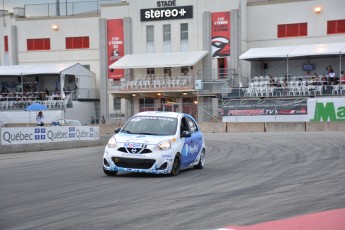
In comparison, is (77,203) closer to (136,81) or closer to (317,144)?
(317,144)

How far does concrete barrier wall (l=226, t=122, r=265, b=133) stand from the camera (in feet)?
145

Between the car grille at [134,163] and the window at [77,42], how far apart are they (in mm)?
51204

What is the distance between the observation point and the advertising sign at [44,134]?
27.7 metres

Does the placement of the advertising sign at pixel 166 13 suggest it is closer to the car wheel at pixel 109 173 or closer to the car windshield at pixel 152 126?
the car windshield at pixel 152 126

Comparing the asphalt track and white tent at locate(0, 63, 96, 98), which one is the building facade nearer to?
white tent at locate(0, 63, 96, 98)

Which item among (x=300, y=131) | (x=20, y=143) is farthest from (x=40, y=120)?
(x=300, y=131)

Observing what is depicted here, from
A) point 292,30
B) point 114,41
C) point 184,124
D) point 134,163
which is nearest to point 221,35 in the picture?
point 292,30

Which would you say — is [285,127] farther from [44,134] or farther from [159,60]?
[44,134]

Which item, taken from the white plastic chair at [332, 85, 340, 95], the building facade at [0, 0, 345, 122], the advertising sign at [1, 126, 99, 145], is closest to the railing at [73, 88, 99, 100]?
the building facade at [0, 0, 345, 122]

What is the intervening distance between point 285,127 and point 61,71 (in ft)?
76.9

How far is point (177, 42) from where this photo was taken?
6038 centimetres

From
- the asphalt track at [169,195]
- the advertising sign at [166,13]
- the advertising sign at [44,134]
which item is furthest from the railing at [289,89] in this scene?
the asphalt track at [169,195]

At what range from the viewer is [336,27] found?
5600cm

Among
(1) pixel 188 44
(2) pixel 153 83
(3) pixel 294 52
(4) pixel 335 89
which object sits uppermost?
(1) pixel 188 44
